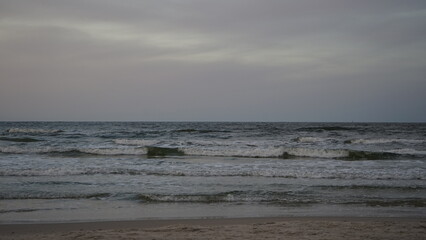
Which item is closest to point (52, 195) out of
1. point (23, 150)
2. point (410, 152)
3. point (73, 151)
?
point (73, 151)

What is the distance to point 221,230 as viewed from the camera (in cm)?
666

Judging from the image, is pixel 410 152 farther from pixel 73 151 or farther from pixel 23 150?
pixel 23 150

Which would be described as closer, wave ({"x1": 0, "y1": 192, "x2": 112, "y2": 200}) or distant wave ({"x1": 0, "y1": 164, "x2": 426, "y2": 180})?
wave ({"x1": 0, "y1": 192, "x2": 112, "y2": 200})

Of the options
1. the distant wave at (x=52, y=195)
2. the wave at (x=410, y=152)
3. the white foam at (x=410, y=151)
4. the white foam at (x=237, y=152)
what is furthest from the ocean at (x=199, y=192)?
the white foam at (x=410, y=151)

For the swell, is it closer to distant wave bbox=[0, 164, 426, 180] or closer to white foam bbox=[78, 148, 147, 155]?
white foam bbox=[78, 148, 147, 155]

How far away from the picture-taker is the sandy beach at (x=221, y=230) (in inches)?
247

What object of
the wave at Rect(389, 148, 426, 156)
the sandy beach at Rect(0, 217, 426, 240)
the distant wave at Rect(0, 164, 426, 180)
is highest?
the sandy beach at Rect(0, 217, 426, 240)

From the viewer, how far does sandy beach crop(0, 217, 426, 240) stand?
626cm

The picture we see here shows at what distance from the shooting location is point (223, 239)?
600cm

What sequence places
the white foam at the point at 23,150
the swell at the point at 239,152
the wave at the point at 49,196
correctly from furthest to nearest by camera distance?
the white foam at the point at 23,150 → the swell at the point at 239,152 → the wave at the point at 49,196

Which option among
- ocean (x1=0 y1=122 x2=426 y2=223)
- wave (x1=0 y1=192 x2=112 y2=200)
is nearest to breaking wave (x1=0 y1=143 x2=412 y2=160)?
ocean (x1=0 y1=122 x2=426 y2=223)

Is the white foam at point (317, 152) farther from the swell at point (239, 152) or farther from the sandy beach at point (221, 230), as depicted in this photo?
the sandy beach at point (221, 230)

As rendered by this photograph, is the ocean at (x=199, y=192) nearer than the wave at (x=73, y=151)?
Yes

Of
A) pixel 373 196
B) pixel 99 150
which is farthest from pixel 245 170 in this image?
pixel 99 150
